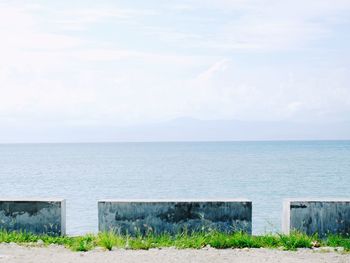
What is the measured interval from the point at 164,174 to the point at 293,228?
180 feet

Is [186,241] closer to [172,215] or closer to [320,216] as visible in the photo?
[172,215]

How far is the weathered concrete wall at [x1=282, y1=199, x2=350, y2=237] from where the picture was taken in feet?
33.1

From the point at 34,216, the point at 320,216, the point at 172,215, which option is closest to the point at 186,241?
the point at 172,215

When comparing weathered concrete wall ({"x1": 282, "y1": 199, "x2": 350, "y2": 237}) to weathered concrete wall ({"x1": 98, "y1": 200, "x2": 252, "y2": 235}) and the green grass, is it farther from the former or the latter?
weathered concrete wall ({"x1": 98, "y1": 200, "x2": 252, "y2": 235})

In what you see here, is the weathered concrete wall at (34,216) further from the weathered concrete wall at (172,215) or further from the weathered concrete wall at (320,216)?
the weathered concrete wall at (320,216)

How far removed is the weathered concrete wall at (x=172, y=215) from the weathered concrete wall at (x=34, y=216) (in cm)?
68

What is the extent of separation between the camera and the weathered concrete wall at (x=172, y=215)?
1012cm

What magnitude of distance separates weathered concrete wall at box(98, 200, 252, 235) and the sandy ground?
2.94ft

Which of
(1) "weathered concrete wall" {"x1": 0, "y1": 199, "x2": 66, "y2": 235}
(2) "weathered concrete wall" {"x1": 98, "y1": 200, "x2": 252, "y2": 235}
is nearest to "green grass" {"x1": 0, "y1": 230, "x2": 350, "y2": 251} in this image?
(2) "weathered concrete wall" {"x1": 98, "y1": 200, "x2": 252, "y2": 235}

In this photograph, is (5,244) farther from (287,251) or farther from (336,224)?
(336,224)

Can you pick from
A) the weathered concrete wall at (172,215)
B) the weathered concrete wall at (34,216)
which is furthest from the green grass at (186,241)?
the weathered concrete wall at (34,216)

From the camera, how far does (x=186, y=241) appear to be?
955cm

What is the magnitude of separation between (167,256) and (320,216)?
2.69 m

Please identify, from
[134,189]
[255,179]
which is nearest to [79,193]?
[134,189]
